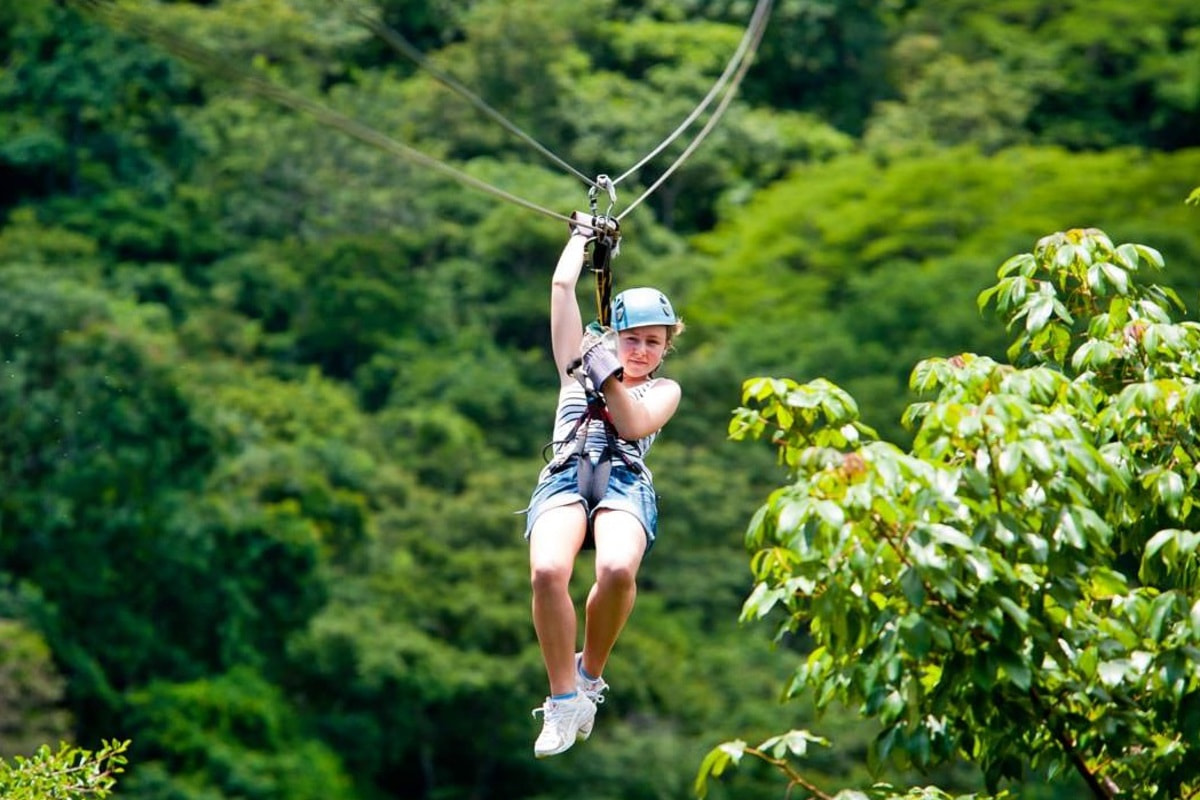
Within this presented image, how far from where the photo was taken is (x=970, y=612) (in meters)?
4.91

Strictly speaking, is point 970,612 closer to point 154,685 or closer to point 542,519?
point 542,519

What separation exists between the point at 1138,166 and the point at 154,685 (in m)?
18.3

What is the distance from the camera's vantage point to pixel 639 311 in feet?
19.0

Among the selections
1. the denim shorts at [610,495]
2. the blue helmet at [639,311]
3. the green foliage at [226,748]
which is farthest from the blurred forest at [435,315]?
the blue helmet at [639,311]

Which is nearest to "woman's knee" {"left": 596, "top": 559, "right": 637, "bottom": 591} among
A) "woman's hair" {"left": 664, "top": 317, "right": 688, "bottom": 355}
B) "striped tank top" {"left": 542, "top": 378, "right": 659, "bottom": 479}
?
"striped tank top" {"left": 542, "top": 378, "right": 659, "bottom": 479}

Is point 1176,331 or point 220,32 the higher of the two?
point 220,32

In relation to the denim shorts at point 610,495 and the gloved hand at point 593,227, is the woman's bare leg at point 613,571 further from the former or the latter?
the gloved hand at point 593,227

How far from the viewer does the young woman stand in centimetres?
556

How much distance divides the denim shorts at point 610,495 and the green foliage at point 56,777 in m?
1.38

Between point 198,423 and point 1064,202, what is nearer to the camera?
point 198,423

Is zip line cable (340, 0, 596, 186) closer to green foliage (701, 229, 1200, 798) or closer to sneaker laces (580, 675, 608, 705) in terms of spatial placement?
green foliage (701, 229, 1200, 798)

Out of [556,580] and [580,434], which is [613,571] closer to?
[556,580]

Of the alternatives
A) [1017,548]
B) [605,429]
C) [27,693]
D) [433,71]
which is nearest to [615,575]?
[605,429]

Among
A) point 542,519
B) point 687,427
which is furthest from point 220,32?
point 542,519
